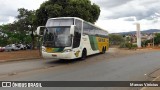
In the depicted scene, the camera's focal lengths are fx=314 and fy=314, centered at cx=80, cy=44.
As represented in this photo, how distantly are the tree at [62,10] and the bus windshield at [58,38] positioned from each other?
44.0 feet

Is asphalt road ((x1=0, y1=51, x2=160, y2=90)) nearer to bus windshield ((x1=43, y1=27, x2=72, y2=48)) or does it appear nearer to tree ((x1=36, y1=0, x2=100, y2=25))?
bus windshield ((x1=43, y1=27, x2=72, y2=48))

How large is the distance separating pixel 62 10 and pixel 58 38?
14709 mm

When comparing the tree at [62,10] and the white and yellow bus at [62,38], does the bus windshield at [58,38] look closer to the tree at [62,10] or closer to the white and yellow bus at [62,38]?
the white and yellow bus at [62,38]

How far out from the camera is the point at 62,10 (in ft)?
122

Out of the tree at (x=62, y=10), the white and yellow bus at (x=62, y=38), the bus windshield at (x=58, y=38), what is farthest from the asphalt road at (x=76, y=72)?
the tree at (x=62, y=10)

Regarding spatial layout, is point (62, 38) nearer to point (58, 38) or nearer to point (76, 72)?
point (58, 38)

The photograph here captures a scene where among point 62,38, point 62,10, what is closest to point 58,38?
point 62,38

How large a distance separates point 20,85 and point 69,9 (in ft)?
84.1

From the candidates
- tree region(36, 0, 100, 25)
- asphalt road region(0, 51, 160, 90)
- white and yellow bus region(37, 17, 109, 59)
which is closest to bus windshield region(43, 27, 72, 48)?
white and yellow bus region(37, 17, 109, 59)

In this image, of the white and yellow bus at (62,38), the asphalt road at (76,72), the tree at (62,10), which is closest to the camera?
the asphalt road at (76,72)

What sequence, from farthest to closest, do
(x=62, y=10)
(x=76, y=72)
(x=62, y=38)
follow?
(x=62, y=10) < (x=62, y=38) < (x=76, y=72)

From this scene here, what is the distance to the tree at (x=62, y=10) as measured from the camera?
3672 centimetres

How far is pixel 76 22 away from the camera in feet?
80.5

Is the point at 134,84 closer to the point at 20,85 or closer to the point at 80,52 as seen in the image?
the point at 20,85
